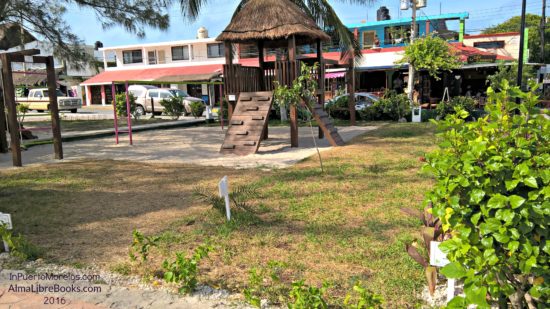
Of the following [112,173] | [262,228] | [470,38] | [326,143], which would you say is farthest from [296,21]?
[470,38]

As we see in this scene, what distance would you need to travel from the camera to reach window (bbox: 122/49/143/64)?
4209cm

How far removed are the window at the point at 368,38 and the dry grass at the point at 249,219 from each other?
27.0 meters

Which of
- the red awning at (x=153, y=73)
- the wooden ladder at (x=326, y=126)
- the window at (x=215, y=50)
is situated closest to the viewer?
the wooden ladder at (x=326, y=126)

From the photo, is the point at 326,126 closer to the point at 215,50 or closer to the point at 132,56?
the point at 215,50

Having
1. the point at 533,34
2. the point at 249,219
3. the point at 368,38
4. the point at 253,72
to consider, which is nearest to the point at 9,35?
the point at 253,72

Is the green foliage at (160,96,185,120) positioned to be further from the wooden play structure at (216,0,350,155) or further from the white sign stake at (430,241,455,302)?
the white sign stake at (430,241,455,302)

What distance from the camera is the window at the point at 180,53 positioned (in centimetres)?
3953

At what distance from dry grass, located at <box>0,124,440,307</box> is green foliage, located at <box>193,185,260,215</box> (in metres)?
0.13

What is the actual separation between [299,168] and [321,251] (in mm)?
3992

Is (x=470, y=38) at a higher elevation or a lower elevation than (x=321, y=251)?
higher

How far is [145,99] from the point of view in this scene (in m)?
26.5

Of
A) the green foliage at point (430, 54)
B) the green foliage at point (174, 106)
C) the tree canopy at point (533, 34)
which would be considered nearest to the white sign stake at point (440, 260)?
the green foliage at point (430, 54)

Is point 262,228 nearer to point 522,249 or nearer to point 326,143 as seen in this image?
point 522,249

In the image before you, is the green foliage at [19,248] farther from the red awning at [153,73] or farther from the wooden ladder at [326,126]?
the red awning at [153,73]
